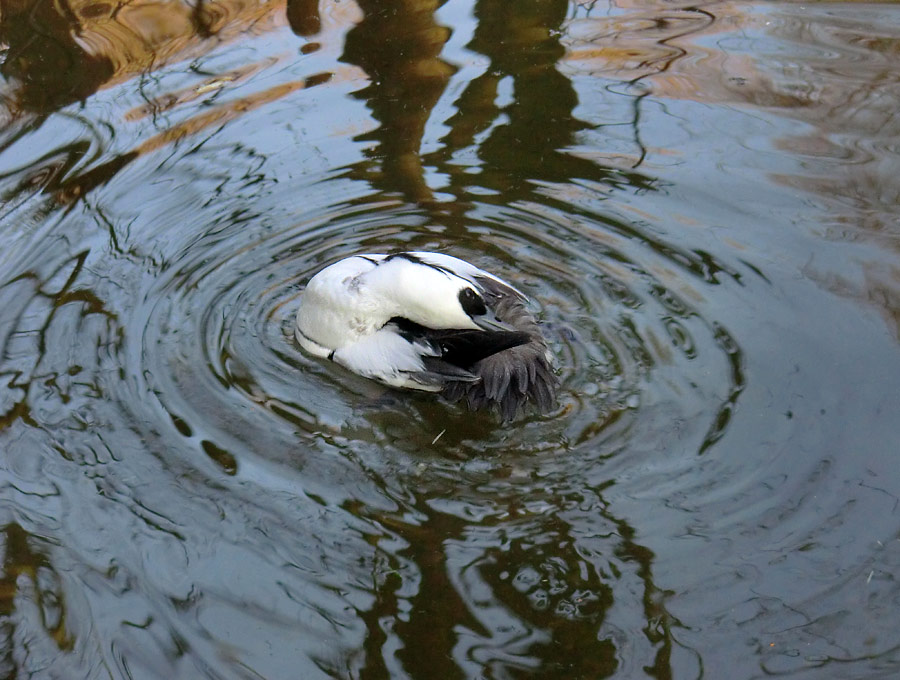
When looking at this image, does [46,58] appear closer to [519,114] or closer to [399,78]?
[399,78]

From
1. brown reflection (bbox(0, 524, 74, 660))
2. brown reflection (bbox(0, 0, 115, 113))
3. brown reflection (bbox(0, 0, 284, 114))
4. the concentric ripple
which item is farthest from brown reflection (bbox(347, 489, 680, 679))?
brown reflection (bbox(0, 0, 284, 114))

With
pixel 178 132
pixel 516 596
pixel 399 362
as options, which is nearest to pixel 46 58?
pixel 178 132

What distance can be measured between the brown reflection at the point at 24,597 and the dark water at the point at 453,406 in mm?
11

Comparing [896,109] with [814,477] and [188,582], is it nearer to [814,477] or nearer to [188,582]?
[814,477]

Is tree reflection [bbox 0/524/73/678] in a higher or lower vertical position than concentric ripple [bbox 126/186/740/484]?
higher

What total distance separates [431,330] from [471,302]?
228 mm

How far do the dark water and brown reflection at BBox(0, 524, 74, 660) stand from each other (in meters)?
0.01

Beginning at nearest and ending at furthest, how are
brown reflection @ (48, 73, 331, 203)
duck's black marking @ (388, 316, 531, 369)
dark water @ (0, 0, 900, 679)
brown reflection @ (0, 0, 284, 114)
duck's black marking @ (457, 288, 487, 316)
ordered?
dark water @ (0, 0, 900, 679) → duck's black marking @ (388, 316, 531, 369) → duck's black marking @ (457, 288, 487, 316) → brown reflection @ (48, 73, 331, 203) → brown reflection @ (0, 0, 284, 114)

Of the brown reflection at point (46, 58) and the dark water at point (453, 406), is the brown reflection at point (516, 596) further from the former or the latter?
the brown reflection at point (46, 58)

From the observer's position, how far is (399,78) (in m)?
6.45

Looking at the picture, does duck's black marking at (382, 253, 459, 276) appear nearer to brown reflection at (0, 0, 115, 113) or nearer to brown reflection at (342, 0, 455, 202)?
brown reflection at (342, 0, 455, 202)

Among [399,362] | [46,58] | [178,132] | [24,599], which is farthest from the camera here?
[46,58]

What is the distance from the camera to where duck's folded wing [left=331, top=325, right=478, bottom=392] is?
3893 mm

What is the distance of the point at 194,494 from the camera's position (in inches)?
140
